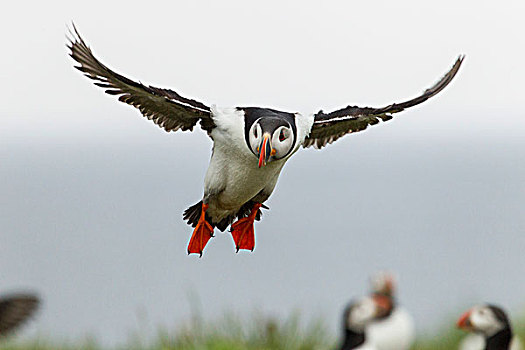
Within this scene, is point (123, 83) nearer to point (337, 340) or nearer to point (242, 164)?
point (242, 164)

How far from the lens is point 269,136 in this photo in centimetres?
576

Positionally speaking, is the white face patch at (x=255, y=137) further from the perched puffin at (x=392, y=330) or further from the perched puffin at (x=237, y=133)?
the perched puffin at (x=392, y=330)

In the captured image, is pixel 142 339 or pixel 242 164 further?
pixel 142 339

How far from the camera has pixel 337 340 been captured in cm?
741

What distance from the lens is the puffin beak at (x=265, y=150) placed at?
18.9ft

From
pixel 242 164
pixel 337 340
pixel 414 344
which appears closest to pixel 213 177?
pixel 242 164

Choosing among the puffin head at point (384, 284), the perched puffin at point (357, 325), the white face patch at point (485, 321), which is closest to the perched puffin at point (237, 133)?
the perched puffin at point (357, 325)

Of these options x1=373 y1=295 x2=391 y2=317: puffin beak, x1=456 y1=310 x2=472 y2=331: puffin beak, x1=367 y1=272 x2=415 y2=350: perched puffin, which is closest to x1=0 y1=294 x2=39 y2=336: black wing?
x1=367 y1=272 x2=415 y2=350: perched puffin

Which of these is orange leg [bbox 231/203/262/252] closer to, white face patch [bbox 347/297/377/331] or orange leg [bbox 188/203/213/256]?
orange leg [bbox 188/203/213/256]

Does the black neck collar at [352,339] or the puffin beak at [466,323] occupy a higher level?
the black neck collar at [352,339]

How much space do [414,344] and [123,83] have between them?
3.45 metres

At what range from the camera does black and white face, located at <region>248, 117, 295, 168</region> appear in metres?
5.77

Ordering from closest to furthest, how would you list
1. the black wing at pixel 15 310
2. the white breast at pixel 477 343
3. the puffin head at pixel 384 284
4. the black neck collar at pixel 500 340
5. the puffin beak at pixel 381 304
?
the black wing at pixel 15 310
the black neck collar at pixel 500 340
the white breast at pixel 477 343
the puffin beak at pixel 381 304
the puffin head at pixel 384 284

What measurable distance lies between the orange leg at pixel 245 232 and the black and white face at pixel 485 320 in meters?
1.77
